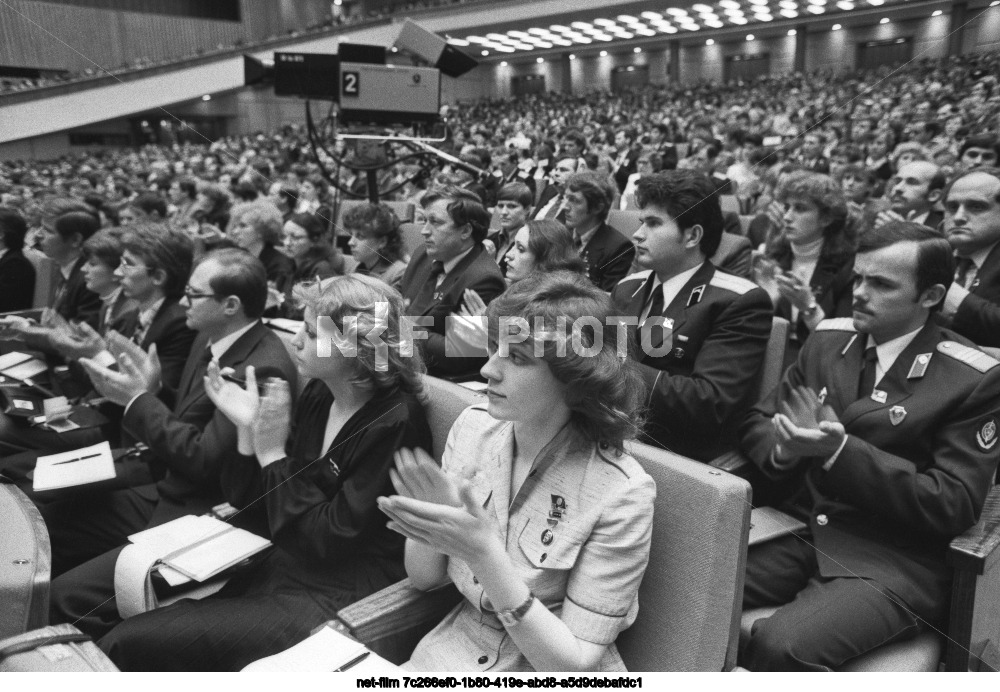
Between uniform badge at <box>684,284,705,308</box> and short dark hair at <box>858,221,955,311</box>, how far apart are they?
17.2 inches

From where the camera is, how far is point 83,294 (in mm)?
2881

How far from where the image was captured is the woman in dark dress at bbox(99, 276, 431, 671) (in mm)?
1114

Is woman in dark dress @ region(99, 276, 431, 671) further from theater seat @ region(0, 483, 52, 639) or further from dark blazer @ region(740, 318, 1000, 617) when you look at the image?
dark blazer @ region(740, 318, 1000, 617)

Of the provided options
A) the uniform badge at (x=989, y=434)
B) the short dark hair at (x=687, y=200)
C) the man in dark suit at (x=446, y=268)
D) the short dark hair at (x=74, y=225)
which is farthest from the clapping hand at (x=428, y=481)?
the short dark hair at (x=74, y=225)

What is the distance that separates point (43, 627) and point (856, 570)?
1329 millimetres

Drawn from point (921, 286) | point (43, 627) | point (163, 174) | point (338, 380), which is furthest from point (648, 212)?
point (163, 174)

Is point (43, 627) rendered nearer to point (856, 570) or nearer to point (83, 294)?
point (856, 570)

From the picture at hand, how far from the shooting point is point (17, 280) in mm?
3176

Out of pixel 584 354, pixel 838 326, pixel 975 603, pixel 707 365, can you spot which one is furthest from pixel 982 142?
pixel 584 354

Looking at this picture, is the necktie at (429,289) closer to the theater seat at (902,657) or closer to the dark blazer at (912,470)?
the dark blazer at (912,470)

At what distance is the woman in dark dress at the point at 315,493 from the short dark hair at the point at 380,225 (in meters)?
1.61

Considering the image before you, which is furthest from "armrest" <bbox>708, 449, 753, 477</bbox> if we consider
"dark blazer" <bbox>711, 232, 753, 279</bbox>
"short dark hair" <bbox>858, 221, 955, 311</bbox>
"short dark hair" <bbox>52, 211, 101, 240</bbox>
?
"short dark hair" <bbox>52, 211, 101, 240</bbox>

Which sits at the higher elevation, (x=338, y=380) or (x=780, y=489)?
(x=338, y=380)

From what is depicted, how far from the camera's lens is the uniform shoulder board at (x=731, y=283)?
1696mm
